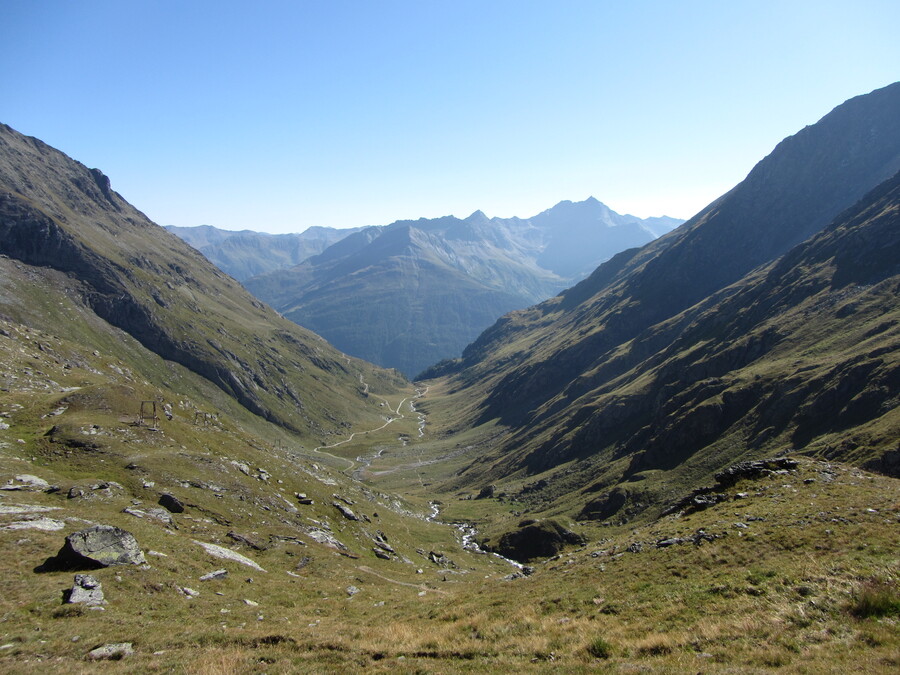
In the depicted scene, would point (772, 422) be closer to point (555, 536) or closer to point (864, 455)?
point (864, 455)

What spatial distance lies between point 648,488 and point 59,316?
20710 centimetres

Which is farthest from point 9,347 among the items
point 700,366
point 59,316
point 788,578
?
point 700,366

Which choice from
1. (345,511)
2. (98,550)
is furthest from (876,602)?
(345,511)

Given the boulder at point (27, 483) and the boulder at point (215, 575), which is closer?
the boulder at point (215, 575)

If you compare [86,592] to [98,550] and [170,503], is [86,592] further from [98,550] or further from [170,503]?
[170,503]

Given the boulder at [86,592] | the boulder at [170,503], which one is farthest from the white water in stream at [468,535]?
the boulder at [86,592]

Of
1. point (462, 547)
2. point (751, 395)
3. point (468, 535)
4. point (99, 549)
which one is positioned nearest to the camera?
point (99, 549)

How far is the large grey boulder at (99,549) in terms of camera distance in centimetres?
2578

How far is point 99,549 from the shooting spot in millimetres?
26844

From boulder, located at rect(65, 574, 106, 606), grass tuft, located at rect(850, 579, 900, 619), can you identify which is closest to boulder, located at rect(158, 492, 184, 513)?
boulder, located at rect(65, 574, 106, 606)

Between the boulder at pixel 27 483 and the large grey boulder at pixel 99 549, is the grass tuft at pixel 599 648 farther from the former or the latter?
the boulder at pixel 27 483

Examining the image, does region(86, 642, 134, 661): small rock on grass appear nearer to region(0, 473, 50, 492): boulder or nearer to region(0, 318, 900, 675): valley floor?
region(0, 318, 900, 675): valley floor

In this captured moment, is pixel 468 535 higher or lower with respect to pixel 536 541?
lower

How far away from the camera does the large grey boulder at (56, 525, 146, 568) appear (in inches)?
1015
